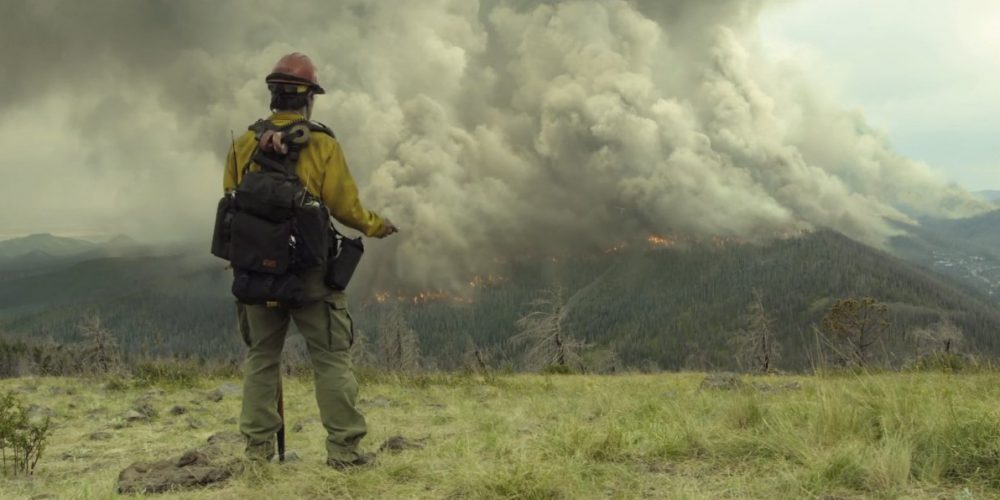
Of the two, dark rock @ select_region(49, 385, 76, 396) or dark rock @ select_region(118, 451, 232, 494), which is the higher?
dark rock @ select_region(118, 451, 232, 494)

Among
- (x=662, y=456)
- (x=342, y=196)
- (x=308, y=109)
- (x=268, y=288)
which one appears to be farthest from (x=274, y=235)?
(x=662, y=456)

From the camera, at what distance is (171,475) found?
14.4 ft

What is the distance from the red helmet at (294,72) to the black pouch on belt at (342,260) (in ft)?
4.12

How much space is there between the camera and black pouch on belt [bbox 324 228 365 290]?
16.3ft

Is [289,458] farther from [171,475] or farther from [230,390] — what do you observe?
[230,390]

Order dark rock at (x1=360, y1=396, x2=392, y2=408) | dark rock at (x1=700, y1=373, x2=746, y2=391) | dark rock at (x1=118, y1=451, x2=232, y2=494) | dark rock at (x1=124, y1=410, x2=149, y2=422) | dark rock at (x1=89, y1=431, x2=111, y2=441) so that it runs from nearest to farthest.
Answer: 1. dark rock at (x1=118, y1=451, x2=232, y2=494)
2. dark rock at (x1=89, y1=431, x2=111, y2=441)
3. dark rock at (x1=124, y1=410, x2=149, y2=422)
4. dark rock at (x1=360, y1=396, x2=392, y2=408)
5. dark rock at (x1=700, y1=373, x2=746, y2=391)

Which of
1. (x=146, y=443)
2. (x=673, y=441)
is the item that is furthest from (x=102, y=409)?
(x=673, y=441)

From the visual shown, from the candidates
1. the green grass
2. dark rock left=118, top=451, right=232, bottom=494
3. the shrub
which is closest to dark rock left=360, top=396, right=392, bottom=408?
the green grass

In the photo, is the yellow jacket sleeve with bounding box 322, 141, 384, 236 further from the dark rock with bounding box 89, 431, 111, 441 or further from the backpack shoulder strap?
the dark rock with bounding box 89, 431, 111, 441

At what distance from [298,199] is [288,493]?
2.06m

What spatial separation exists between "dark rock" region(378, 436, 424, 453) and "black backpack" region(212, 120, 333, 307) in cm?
155

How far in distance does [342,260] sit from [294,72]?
1.60 metres

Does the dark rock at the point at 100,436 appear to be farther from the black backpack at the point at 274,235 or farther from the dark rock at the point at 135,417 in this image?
the black backpack at the point at 274,235

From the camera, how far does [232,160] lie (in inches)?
209
